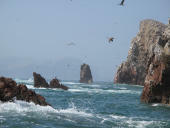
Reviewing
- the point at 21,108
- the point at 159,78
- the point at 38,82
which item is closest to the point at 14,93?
the point at 21,108

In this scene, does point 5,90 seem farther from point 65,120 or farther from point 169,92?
point 169,92

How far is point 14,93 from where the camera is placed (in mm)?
26516

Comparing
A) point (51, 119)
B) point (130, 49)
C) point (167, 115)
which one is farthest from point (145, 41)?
point (51, 119)

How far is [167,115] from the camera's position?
29.7 metres

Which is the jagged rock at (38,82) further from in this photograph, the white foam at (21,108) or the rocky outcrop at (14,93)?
the white foam at (21,108)

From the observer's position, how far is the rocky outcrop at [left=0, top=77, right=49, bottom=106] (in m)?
25.6

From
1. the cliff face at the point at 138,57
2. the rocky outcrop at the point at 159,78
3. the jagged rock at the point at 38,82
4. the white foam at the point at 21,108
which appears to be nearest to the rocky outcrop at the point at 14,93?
the white foam at the point at 21,108

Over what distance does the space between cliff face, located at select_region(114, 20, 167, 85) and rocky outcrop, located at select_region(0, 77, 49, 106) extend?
11794 cm

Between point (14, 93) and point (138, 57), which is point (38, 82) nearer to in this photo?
point (14, 93)

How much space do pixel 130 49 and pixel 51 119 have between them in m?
136

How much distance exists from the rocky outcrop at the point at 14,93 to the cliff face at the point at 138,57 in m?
118

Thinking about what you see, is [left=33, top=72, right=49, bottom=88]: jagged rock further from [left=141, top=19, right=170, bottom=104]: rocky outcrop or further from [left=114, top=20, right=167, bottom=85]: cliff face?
[left=114, top=20, right=167, bottom=85]: cliff face

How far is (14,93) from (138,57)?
129280mm

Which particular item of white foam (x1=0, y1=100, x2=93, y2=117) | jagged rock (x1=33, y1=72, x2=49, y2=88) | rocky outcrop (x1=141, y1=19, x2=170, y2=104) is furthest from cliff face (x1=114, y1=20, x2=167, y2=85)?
white foam (x1=0, y1=100, x2=93, y2=117)
